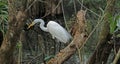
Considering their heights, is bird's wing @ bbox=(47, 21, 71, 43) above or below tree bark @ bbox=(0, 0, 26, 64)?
below

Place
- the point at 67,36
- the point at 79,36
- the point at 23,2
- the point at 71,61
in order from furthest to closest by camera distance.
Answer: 1. the point at 67,36
2. the point at 71,61
3. the point at 79,36
4. the point at 23,2

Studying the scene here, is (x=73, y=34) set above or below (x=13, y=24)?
below

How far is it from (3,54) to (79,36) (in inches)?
27.6

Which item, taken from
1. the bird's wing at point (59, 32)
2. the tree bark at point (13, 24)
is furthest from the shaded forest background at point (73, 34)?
the bird's wing at point (59, 32)

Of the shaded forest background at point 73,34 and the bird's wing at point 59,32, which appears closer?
the shaded forest background at point 73,34

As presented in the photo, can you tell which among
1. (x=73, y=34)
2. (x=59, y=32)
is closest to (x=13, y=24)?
(x=73, y=34)

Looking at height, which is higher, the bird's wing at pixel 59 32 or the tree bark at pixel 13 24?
the tree bark at pixel 13 24

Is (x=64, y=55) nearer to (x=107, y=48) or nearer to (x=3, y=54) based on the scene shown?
(x=107, y=48)

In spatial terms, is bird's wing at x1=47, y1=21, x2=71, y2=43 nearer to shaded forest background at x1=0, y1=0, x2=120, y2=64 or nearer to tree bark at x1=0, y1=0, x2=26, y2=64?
shaded forest background at x1=0, y1=0, x2=120, y2=64

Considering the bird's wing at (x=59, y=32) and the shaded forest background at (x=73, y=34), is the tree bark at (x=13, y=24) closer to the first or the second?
the shaded forest background at (x=73, y=34)

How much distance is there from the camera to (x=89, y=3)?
18.5 ft

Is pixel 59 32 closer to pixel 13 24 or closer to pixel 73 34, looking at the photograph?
pixel 73 34

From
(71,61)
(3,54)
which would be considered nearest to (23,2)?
(3,54)

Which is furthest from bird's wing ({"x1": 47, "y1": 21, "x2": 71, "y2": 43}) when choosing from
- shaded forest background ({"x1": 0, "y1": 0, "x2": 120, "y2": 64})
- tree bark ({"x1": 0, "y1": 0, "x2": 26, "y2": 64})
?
tree bark ({"x1": 0, "y1": 0, "x2": 26, "y2": 64})
